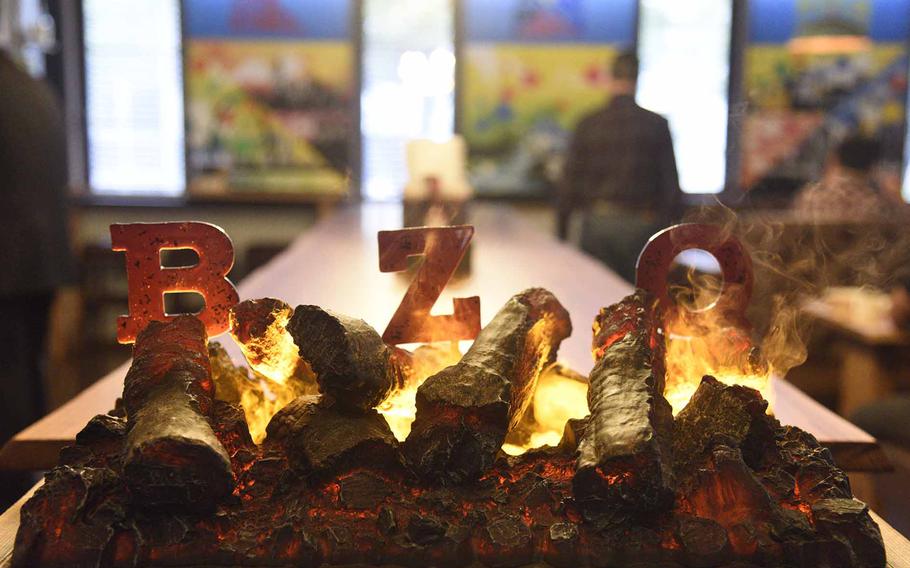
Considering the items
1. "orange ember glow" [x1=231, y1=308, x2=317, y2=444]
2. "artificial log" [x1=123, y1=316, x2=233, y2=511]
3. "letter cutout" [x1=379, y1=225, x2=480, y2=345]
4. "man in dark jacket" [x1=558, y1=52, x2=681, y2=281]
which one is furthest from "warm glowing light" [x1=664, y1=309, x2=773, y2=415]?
"man in dark jacket" [x1=558, y1=52, x2=681, y2=281]

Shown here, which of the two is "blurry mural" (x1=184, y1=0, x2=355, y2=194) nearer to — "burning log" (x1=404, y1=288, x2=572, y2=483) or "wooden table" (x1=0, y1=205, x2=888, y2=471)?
"wooden table" (x1=0, y1=205, x2=888, y2=471)

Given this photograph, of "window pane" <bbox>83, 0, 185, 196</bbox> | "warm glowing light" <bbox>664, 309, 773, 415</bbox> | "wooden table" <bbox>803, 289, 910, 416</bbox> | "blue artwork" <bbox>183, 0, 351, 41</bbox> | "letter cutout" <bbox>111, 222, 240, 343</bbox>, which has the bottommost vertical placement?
"wooden table" <bbox>803, 289, 910, 416</bbox>

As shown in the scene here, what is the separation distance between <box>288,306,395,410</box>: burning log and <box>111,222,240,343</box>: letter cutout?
0.22m

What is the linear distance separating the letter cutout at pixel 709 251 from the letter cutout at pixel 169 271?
0.65 m

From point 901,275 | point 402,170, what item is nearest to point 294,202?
point 402,170

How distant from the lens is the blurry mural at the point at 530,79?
22.7 feet

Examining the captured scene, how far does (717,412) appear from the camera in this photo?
1.13 m

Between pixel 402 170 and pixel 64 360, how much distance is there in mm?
3032

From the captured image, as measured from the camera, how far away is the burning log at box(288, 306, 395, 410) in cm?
108

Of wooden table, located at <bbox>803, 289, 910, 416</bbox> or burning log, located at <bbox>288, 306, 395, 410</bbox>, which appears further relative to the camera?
wooden table, located at <bbox>803, 289, 910, 416</bbox>

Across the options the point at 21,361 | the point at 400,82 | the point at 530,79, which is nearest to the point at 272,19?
the point at 400,82

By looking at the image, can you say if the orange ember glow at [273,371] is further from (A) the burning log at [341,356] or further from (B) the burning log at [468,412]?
(B) the burning log at [468,412]

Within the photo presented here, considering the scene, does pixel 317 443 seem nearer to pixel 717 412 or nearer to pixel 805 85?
pixel 717 412

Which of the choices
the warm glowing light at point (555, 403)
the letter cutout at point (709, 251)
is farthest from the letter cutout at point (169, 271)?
the letter cutout at point (709, 251)
